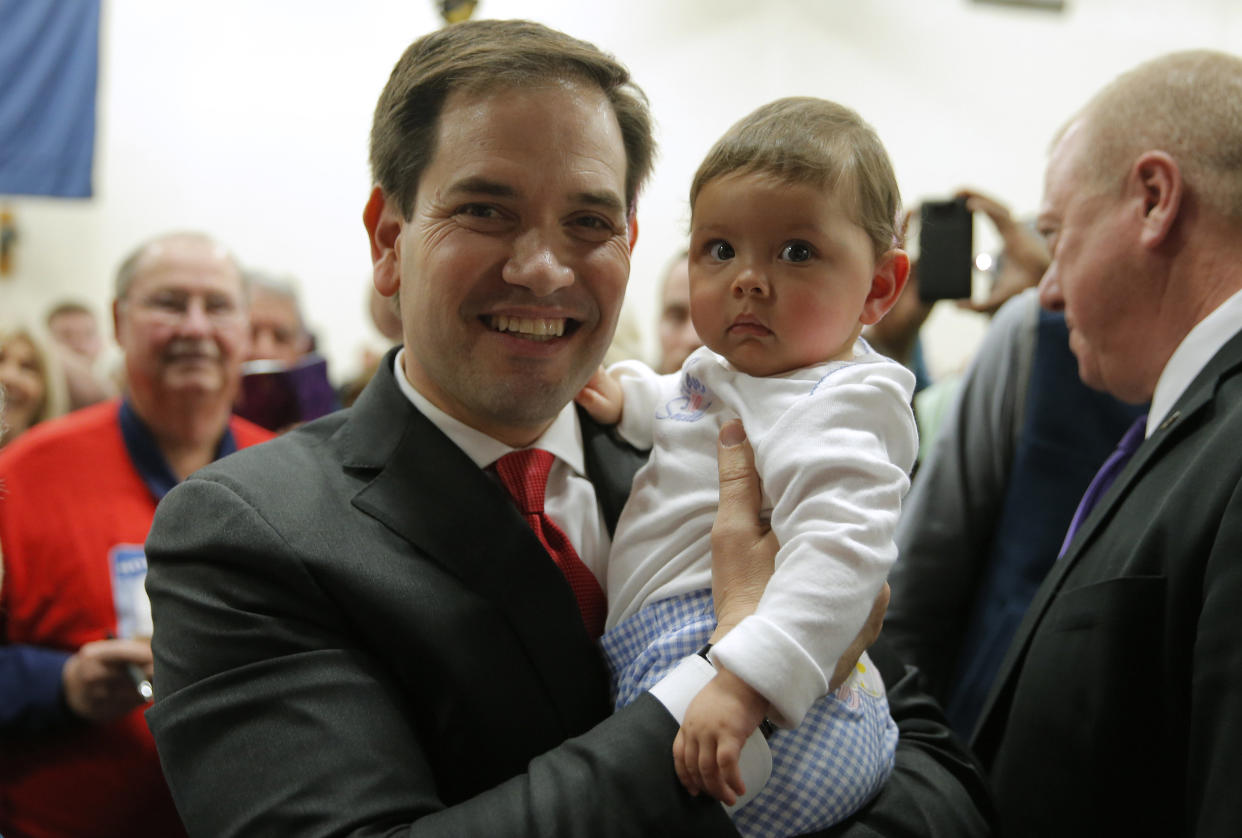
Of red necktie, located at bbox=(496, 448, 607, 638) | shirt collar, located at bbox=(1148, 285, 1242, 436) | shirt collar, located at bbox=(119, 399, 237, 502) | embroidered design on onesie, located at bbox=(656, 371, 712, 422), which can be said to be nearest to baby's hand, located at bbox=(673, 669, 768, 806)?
red necktie, located at bbox=(496, 448, 607, 638)

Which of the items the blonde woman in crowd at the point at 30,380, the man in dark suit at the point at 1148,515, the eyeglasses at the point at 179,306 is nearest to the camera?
the man in dark suit at the point at 1148,515

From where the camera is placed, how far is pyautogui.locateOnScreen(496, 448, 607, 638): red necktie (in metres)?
1.69

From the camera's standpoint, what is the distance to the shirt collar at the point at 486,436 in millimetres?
1717

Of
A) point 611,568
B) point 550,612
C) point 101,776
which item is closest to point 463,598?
point 550,612

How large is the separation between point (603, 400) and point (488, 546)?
458mm

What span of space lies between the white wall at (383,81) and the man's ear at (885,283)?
20.6 ft

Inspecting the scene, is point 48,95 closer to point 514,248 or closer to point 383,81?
point 383,81

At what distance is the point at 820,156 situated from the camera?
1.57m

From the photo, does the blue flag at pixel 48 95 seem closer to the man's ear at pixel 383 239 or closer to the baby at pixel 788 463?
the man's ear at pixel 383 239

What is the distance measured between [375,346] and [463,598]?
6.87 m

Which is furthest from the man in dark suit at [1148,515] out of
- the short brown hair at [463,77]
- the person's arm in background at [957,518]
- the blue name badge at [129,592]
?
the blue name badge at [129,592]

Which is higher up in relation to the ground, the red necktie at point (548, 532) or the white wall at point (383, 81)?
the white wall at point (383, 81)

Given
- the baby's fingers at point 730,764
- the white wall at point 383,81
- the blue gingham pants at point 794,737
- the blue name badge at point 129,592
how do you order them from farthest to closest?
the white wall at point 383,81 < the blue name badge at point 129,592 < the blue gingham pants at point 794,737 < the baby's fingers at point 730,764

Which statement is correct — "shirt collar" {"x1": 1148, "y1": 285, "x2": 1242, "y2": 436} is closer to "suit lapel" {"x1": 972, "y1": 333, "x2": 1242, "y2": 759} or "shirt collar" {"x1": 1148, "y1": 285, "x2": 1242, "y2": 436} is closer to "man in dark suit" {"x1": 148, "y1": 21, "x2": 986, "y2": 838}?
"suit lapel" {"x1": 972, "y1": 333, "x2": 1242, "y2": 759}
